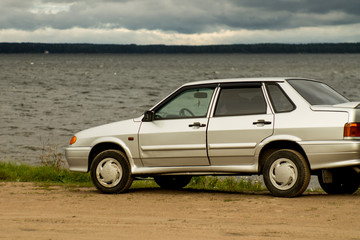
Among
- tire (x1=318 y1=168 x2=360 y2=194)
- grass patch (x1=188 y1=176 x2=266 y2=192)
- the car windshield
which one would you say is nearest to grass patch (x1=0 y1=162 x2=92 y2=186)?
grass patch (x1=188 y1=176 x2=266 y2=192)

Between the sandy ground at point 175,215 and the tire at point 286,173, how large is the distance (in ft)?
0.48

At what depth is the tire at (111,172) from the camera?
9898 mm

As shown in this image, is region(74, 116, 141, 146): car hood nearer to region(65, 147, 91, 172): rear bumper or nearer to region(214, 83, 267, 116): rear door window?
region(65, 147, 91, 172): rear bumper

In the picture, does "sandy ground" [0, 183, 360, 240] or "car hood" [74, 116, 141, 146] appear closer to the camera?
"sandy ground" [0, 183, 360, 240]

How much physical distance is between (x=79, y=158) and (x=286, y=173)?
10.6ft

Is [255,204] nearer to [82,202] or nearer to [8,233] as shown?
[82,202]

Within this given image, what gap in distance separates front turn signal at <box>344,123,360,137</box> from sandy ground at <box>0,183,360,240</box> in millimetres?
908

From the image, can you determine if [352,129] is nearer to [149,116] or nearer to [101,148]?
[149,116]

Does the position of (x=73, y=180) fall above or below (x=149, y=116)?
below

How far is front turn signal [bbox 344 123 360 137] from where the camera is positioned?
841cm

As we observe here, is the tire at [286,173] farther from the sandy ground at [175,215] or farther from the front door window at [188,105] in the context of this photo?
the front door window at [188,105]

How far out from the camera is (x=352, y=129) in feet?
27.6

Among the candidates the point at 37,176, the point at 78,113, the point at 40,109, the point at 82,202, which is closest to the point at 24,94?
the point at 40,109

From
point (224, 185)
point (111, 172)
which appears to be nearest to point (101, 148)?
point (111, 172)
